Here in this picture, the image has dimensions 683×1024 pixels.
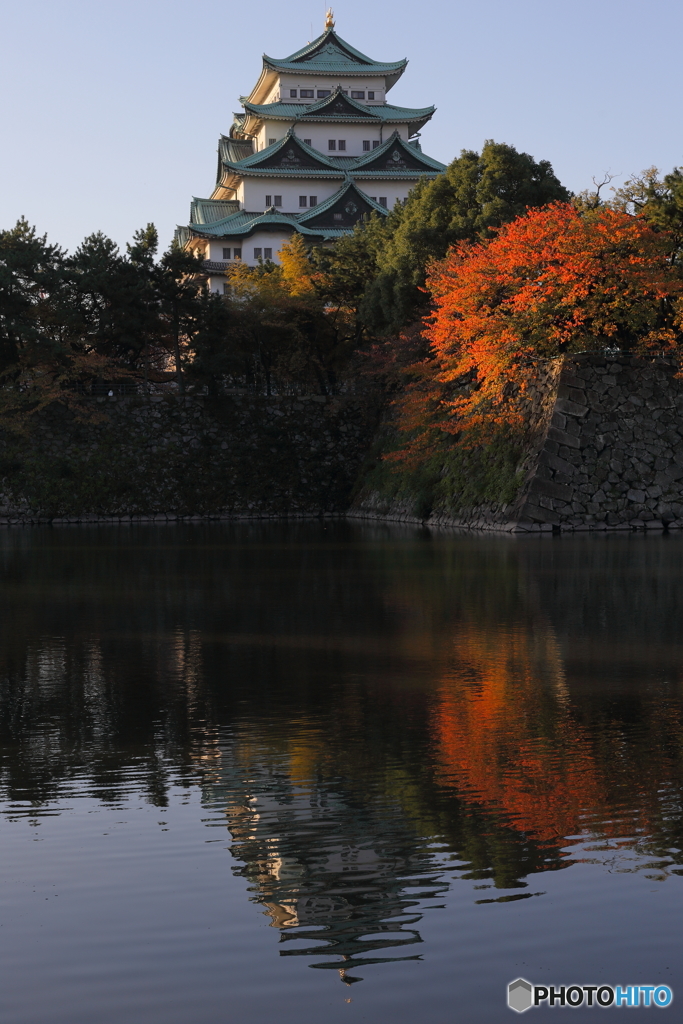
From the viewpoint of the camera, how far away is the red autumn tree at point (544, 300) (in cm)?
2948

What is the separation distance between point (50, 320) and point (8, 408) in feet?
12.2

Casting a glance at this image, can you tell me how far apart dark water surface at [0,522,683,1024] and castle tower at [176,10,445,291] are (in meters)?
58.1

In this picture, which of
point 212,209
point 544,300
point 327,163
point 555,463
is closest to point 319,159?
point 327,163

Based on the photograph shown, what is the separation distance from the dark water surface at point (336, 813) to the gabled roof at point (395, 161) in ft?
203

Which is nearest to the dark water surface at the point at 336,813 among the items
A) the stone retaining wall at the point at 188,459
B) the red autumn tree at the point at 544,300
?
the red autumn tree at the point at 544,300

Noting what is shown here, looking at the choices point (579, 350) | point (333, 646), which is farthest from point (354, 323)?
point (333, 646)

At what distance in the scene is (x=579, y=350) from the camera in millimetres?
31250

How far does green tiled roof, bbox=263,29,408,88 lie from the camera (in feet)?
246

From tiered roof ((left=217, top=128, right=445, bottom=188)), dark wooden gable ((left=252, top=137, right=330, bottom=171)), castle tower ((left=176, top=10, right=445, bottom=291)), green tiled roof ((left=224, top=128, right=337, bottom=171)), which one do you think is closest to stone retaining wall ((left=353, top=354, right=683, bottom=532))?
castle tower ((left=176, top=10, right=445, bottom=291))

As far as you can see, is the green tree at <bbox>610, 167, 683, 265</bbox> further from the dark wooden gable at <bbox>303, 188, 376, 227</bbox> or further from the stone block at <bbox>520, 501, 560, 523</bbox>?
the dark wooden gable at <bbox>303, 188, 376, 227</bbox>

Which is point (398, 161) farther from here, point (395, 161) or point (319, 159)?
point (319, 159)

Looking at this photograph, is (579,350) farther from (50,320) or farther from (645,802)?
(645,802)

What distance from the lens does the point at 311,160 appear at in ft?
234

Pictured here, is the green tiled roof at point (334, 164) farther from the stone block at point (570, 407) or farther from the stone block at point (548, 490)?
the stone block at point (548, 490)
